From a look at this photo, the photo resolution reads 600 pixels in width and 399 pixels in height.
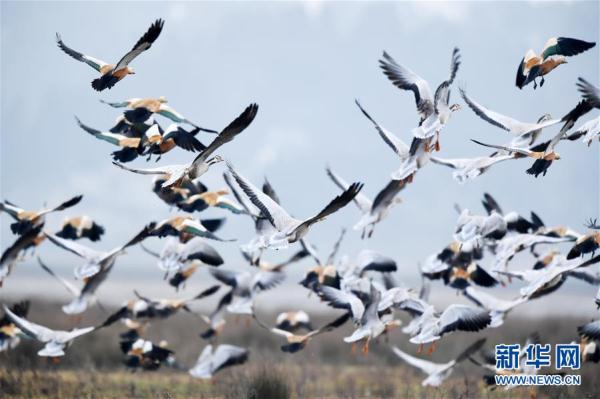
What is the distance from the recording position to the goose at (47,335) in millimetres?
11086

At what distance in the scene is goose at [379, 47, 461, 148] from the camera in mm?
9016

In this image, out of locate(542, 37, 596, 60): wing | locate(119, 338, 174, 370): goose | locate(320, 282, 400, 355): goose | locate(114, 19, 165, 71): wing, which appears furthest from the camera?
locate(119, 338, 174, 370): goose

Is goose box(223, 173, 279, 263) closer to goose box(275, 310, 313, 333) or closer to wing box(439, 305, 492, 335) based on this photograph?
wing box(439, 305, 492, 335)

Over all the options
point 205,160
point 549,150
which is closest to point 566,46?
point 549,150

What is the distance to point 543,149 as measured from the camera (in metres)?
9.17

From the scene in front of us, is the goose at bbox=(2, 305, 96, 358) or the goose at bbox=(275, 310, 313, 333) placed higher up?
the goose at bbox=(275, 310, 313, 333)

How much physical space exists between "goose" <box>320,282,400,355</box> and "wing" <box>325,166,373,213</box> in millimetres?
1513

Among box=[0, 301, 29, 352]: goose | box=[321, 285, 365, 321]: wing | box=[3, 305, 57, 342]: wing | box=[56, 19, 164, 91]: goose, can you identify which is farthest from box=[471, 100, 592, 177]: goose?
box=[0, 301, 29, 352]: goose

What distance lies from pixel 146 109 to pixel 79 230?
268 cm

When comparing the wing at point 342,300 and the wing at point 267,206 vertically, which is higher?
the wing at point 267,206

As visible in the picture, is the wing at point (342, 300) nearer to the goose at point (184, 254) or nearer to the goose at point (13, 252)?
the goose at point (184, 254)

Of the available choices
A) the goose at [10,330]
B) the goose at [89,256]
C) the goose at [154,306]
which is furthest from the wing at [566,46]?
the goose at [10,330]

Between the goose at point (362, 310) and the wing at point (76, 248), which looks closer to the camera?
the goose at point (362, 310)

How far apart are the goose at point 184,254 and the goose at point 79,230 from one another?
104 centimetres
